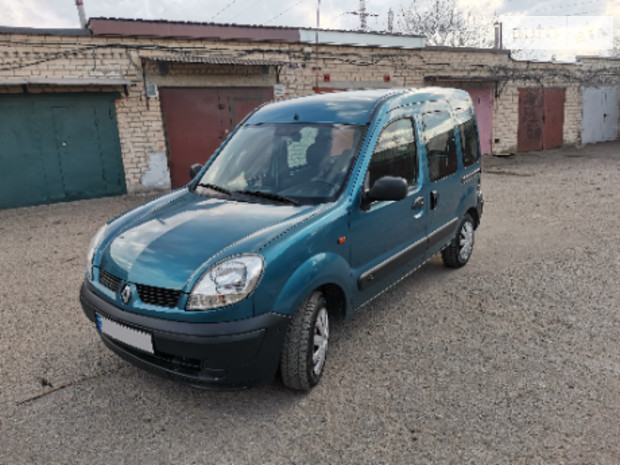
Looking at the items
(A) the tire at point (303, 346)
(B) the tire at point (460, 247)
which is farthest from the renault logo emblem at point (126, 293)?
(B) the tire at point (460, 247)

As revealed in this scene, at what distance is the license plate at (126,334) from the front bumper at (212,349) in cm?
3

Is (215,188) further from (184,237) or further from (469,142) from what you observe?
(469,142)

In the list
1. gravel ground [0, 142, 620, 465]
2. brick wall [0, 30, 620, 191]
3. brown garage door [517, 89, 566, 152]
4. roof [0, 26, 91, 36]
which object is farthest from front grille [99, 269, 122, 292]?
brown garage door [517, 89, 566, 152]

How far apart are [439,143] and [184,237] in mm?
2629

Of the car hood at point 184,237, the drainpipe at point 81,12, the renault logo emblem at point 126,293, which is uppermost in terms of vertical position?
the drainpipe at point 81,12

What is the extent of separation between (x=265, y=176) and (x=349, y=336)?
1455 mm

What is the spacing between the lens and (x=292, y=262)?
2.51 metres

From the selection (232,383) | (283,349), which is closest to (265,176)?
(283,349)

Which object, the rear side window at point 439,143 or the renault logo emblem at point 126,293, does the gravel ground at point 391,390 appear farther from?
the rear side window at point 439,143

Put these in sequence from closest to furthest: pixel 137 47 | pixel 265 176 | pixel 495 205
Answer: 1. pixel 265 176
2. pixel 495 205
3. pixel 137 47

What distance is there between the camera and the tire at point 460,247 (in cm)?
482

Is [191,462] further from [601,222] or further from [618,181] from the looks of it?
[618,181]

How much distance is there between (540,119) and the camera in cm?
1886

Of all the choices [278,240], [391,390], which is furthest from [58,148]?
[391,390]
